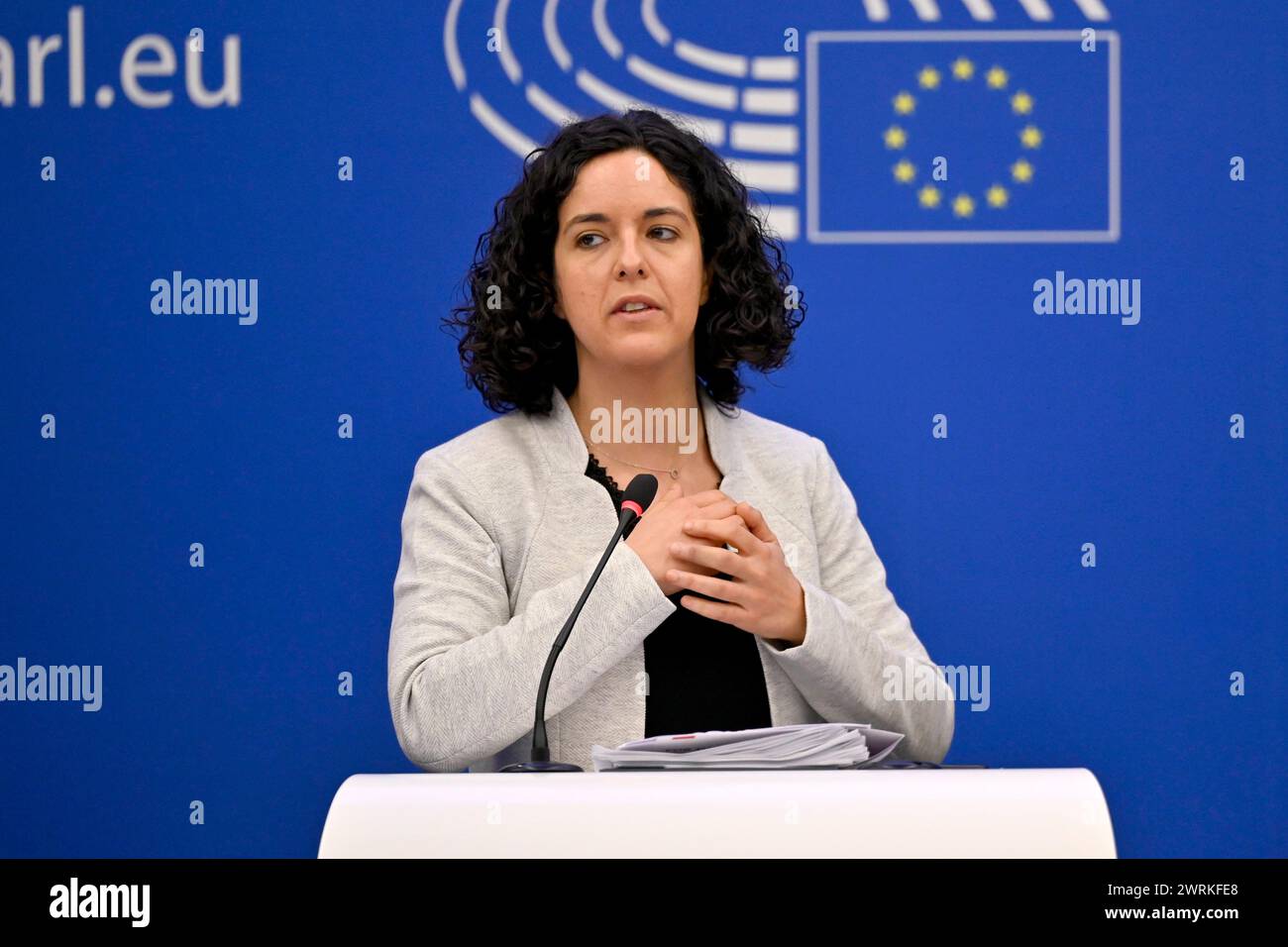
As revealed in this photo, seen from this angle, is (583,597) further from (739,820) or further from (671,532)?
(739,820)

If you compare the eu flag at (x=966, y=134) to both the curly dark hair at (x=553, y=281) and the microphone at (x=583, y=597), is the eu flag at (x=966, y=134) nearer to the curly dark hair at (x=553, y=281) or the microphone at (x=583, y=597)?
the curly dark hair at (x=553, y=281)

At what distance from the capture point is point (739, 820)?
3.89 feet

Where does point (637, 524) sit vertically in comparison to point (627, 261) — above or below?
below

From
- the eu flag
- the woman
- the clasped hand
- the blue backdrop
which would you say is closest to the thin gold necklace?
the woman

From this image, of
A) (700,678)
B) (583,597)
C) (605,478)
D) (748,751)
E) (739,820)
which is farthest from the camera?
(605,478)

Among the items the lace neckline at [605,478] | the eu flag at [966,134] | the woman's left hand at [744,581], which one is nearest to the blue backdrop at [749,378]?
the eu flag at [966,134]

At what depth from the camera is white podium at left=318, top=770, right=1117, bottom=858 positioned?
3.89ft

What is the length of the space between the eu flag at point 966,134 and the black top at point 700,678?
110 cm

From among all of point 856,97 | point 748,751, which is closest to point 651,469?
point 748,751

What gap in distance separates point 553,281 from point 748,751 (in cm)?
96

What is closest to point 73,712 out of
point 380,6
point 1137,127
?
point 380,6

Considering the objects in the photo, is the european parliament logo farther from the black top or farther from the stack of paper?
the stack of paper

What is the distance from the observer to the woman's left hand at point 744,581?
5.86ft

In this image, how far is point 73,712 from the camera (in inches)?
112
